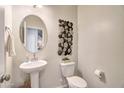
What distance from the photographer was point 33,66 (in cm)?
132

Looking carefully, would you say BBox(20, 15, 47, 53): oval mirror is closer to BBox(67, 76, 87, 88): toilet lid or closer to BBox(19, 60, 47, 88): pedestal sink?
BBox(19, 60, 47, 88): pedestal sink

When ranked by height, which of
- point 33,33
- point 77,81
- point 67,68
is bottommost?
point 77,81

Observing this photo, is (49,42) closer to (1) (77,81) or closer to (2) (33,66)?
(2) (33,66)

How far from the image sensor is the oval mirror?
1.29 meters

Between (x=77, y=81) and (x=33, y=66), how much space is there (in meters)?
0.47

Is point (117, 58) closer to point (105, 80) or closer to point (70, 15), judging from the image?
point (105, 80)

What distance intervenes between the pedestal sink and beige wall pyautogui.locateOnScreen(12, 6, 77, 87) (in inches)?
1.6

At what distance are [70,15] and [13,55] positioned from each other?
0.69 metres

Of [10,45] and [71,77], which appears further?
[71,77]

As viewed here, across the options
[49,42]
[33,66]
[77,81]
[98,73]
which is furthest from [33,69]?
[98,73]

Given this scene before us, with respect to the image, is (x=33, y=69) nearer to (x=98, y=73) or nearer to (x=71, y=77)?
(x=71, y=77)

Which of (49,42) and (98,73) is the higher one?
(49,42)

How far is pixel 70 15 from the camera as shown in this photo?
1.34m
